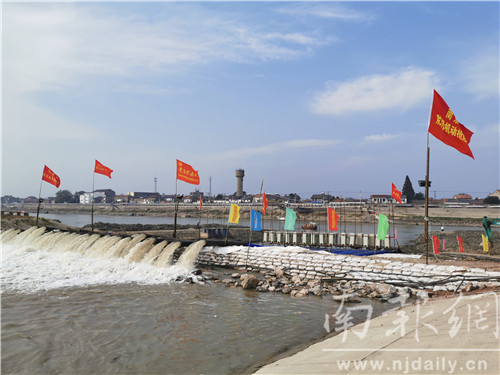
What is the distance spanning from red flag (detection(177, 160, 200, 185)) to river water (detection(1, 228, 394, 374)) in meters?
5.28

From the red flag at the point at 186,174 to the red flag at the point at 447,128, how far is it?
13475mm

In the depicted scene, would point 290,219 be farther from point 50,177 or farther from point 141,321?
point 50,177

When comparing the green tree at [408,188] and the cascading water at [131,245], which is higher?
the green tree at [408,188]

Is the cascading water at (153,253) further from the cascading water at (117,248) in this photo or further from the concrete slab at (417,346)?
the concrete slab at (417,346)

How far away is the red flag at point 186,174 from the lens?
70.8 feet

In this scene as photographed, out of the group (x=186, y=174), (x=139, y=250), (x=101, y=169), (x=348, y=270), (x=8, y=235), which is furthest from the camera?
(x=101, y=169)

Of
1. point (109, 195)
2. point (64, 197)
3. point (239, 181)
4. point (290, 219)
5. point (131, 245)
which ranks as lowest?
point (131, 245)

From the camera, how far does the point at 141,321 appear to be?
35.4ft

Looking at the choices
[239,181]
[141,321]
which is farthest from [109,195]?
[141,321]

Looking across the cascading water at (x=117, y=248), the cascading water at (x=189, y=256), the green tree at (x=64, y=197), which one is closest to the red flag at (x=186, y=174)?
the cascading water at (x=189, y=256)

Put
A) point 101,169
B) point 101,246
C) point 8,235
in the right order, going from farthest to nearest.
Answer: point 101,169
point 8,235
point 101,246

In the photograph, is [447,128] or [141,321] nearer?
[141,321]

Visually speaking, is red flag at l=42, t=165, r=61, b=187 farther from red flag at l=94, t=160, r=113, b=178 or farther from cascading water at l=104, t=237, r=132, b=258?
cascading water at l=104, t=237, r=132, b=258

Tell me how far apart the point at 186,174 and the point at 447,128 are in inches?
572
